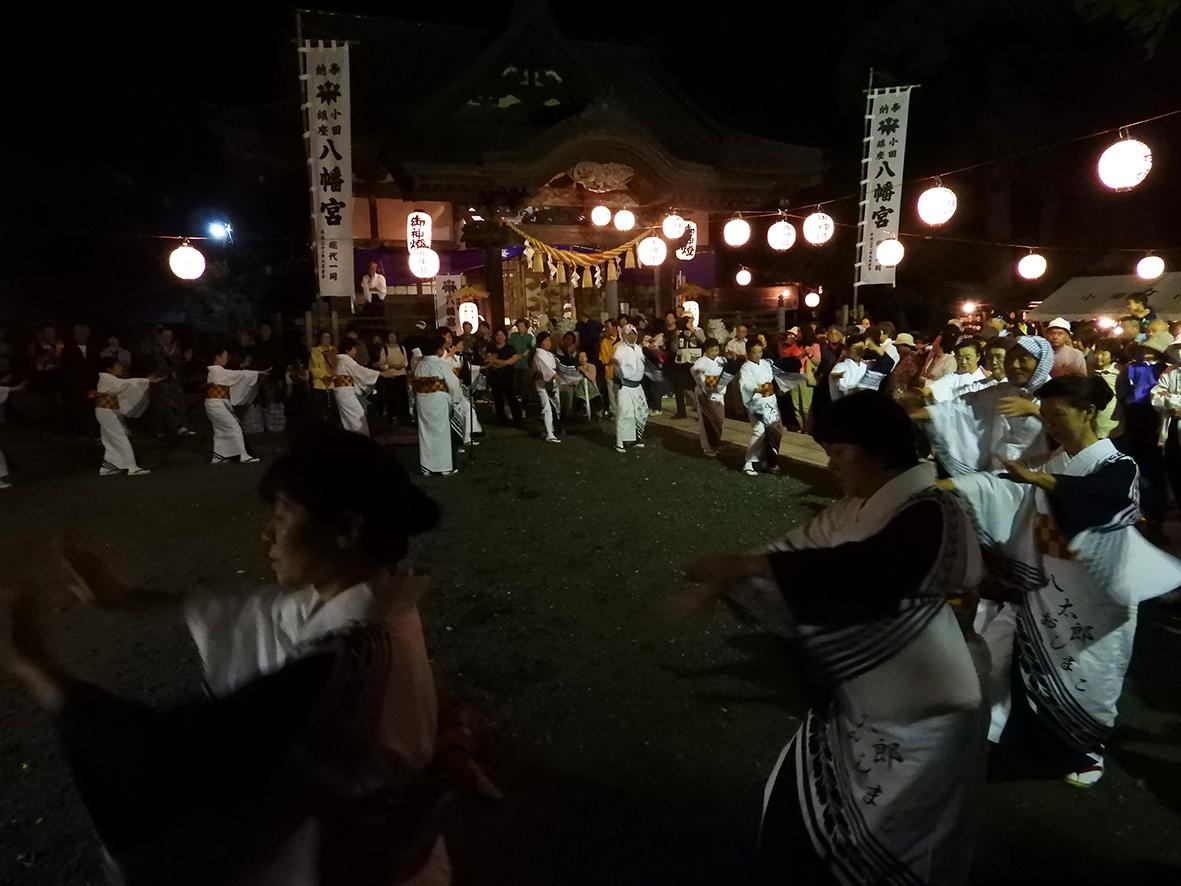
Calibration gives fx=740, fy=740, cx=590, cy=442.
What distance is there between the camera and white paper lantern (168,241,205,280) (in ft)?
40.9

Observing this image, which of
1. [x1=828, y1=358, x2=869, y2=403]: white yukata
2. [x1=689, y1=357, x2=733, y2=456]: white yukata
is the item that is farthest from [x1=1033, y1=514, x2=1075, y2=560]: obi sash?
[x1=689, y1=357, x2=733, y2=456]: white yukata

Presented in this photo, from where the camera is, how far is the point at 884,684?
1.68 metres

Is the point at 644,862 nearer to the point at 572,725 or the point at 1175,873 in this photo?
the point at 572,725

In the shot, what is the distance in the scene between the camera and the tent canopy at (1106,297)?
618 inches

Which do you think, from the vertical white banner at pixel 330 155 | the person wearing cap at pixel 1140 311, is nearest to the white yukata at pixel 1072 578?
the person wearing cap at pixel 1140 311

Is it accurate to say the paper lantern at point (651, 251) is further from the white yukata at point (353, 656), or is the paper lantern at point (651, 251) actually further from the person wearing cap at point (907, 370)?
the white yukata at point (353, 656)

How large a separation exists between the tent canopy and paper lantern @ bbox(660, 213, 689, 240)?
916 cm

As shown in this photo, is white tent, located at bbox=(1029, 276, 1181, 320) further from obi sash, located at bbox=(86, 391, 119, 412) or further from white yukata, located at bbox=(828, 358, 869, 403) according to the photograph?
obi sash, located at bbox=(86, 391, 119, 412)

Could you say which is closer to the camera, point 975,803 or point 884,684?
point 884,684

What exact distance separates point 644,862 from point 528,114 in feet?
54.5

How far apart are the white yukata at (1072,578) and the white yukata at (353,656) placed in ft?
6.28

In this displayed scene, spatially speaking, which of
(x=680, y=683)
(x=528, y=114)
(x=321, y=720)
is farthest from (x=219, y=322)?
(x=321, y=720)

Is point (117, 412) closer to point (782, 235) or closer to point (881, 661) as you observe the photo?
point (881, 661)

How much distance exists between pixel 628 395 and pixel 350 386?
4061mm
